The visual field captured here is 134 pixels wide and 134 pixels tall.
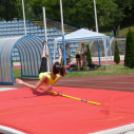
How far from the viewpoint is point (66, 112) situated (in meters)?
5.46

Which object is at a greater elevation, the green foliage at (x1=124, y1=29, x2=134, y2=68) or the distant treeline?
the distant treeline

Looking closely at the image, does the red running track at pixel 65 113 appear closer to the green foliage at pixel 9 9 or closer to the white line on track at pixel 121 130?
the white line on track at pixel 121 130

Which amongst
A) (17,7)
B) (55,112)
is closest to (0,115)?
(55,112)

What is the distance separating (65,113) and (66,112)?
0.09 m

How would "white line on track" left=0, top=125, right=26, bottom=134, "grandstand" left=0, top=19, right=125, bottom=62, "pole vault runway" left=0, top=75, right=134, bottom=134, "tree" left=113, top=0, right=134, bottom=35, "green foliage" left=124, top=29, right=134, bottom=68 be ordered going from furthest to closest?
"tree" left=113, top=0, right=134, bottom=35, "grandstand" left=0, top=19, right=125, bottom=62, "green foliage" left=124, top=29, right=134, bottom=68, "pole vault runway" left=0, top=75, right=134, bottom=134, "white line on track" left=0, top=125, right=26, bottom=134

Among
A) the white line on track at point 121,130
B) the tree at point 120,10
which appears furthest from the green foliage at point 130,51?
the tree at point 120,10

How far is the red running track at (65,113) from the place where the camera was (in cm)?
434

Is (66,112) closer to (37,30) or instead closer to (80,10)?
(37,30)

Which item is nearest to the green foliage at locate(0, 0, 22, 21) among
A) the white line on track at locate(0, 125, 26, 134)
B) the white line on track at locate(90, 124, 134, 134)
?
the white line on track at locate(0, 125, 26, 134)

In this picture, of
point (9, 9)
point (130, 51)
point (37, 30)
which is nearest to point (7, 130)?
point (130, 51)

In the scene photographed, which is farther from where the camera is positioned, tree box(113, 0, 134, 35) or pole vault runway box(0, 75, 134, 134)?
tree box(113, 0, 134, 35)

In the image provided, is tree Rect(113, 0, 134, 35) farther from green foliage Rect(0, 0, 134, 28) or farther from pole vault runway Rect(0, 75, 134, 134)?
pole vault runway Rect(0, 75, 134, 134)

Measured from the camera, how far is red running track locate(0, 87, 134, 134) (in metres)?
4.34

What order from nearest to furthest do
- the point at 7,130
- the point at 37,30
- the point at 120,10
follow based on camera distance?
the point at 7,130, the point at 37,30, the point at 120,10
